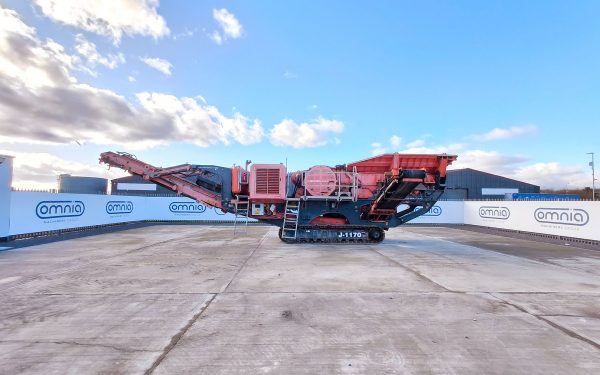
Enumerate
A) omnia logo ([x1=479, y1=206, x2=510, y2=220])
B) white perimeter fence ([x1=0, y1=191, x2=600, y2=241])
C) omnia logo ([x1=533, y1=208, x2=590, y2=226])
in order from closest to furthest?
white perimeter fence ([x1=0, y1=191, x2=600, y2=241]), omnia logo ([x1=533, y1=208, x2=590, y2=226]), omnia logo ([x1=479, y1=206, x2=510, y2=220])

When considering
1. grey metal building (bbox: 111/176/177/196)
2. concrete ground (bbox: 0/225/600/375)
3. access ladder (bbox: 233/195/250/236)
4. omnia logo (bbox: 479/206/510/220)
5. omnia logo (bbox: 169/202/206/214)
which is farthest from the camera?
grey metal building (bbox: 111/176/177/196)

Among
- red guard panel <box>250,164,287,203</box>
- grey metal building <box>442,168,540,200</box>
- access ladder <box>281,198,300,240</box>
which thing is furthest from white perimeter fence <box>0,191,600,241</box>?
grey metal building <box>442,168,540,200</box>

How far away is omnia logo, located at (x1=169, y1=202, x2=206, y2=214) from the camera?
79.5 ft

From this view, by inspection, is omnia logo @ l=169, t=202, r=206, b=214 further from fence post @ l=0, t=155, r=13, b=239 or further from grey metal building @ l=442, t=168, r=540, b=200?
grey metal building @ l=442, t=168, r=540, b=200

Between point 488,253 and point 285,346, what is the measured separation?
32.5 feet

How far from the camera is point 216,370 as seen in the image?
315 centimetres

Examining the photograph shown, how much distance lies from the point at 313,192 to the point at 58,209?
1300 cm

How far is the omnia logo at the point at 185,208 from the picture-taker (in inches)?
954

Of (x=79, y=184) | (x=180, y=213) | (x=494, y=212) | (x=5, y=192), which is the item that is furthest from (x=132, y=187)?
(x=494, y=212)

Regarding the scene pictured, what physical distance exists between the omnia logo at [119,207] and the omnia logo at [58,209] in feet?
8.01

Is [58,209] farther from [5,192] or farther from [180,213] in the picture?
[180,213]

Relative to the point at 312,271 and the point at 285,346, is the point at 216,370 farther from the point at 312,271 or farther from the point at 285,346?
the point at 312,271

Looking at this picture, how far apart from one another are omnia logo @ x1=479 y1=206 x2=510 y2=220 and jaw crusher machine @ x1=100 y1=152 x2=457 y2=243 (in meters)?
10.4

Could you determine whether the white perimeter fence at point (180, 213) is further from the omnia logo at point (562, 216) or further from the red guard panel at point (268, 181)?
the red guard panel at point (268, 181)
